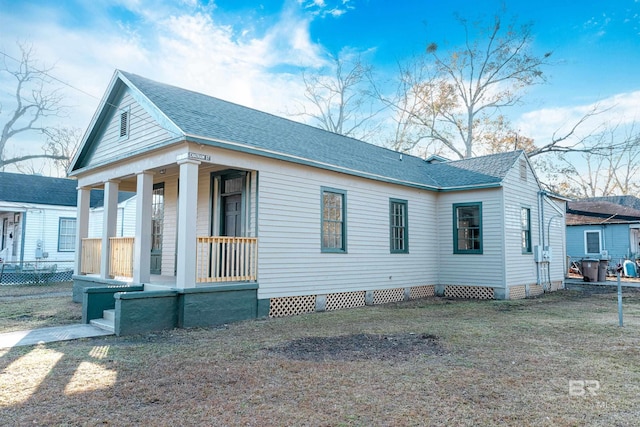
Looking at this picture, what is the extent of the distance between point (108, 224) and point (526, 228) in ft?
39.8

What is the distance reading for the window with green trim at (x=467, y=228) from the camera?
12.8 m

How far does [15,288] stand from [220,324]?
445 inches

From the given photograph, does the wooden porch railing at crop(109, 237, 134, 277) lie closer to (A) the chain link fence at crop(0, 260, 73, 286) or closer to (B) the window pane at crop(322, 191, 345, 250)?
(B) the window pane at crop(322, 191, 345, 250)

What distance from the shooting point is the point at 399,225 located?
12.5 metres

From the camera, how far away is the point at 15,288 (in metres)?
15.2

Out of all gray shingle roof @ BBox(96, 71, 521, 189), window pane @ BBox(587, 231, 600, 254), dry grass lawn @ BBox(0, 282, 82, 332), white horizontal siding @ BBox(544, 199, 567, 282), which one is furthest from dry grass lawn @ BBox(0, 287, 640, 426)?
window pane @ BBox(587, 231, 600, 254)

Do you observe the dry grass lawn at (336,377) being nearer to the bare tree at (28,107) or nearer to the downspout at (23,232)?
the downspout at (23,232)

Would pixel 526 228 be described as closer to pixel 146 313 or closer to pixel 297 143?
pixel 297 143

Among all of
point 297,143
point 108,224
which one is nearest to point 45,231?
point 108,224

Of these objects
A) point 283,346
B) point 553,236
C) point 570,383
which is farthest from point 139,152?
point 553,236

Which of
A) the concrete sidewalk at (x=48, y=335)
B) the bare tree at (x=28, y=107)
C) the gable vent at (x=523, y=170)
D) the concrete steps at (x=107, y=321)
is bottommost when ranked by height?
the concrete sidewalk at (x=48, y=335)

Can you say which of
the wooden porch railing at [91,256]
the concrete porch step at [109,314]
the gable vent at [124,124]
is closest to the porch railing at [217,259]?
the wooden porch railing at [91,256]

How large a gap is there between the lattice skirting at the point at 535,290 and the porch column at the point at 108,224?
12.1 m

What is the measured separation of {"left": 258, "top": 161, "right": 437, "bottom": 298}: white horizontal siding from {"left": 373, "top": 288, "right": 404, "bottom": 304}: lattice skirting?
144mm
